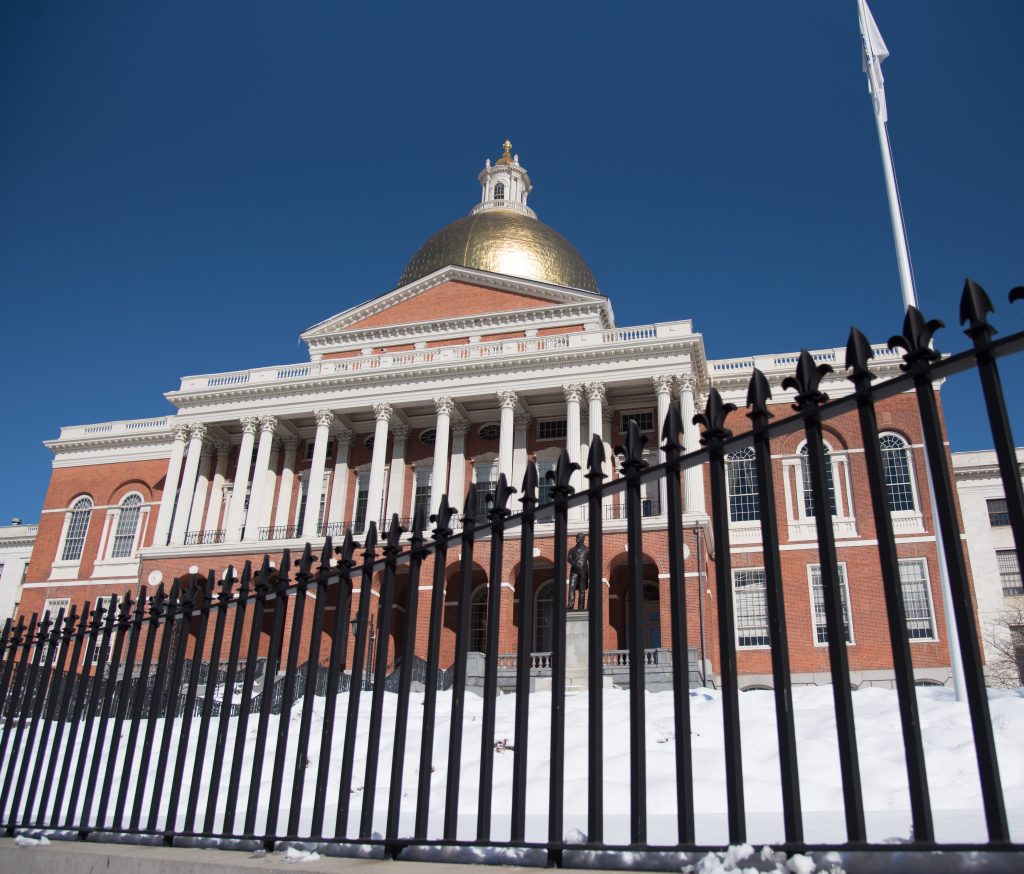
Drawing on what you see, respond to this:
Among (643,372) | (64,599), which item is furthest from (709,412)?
(64,599)

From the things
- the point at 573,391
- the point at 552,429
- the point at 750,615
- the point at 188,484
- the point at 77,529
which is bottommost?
the point at 750,615

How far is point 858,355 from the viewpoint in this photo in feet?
10.8

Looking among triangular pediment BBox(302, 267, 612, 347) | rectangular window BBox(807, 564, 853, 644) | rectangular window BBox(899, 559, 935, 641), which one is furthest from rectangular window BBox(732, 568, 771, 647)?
triangular pediment BBox(302, 267, 612, 347)

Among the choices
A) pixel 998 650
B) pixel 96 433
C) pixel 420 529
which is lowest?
pixel 420 529

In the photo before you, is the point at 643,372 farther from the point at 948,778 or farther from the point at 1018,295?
the point at 1018,295

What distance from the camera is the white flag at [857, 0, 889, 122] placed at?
53.4 feet

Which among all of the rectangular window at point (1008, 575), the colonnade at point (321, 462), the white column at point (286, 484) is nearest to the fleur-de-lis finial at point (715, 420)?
the colonnade at point (321, 462)

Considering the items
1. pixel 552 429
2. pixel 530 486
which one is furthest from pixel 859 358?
pixel 552 429

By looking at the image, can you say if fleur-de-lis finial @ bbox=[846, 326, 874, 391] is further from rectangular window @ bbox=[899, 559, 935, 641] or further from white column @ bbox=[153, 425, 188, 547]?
white column @ bbox=[153, 425, 188, 547]

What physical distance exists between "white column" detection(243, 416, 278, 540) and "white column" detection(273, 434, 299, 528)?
1.46m

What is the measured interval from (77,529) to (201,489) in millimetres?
10349

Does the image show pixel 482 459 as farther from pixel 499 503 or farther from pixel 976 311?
pixel 976 311

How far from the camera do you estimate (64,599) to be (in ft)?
144

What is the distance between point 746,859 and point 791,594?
33.2 metres
